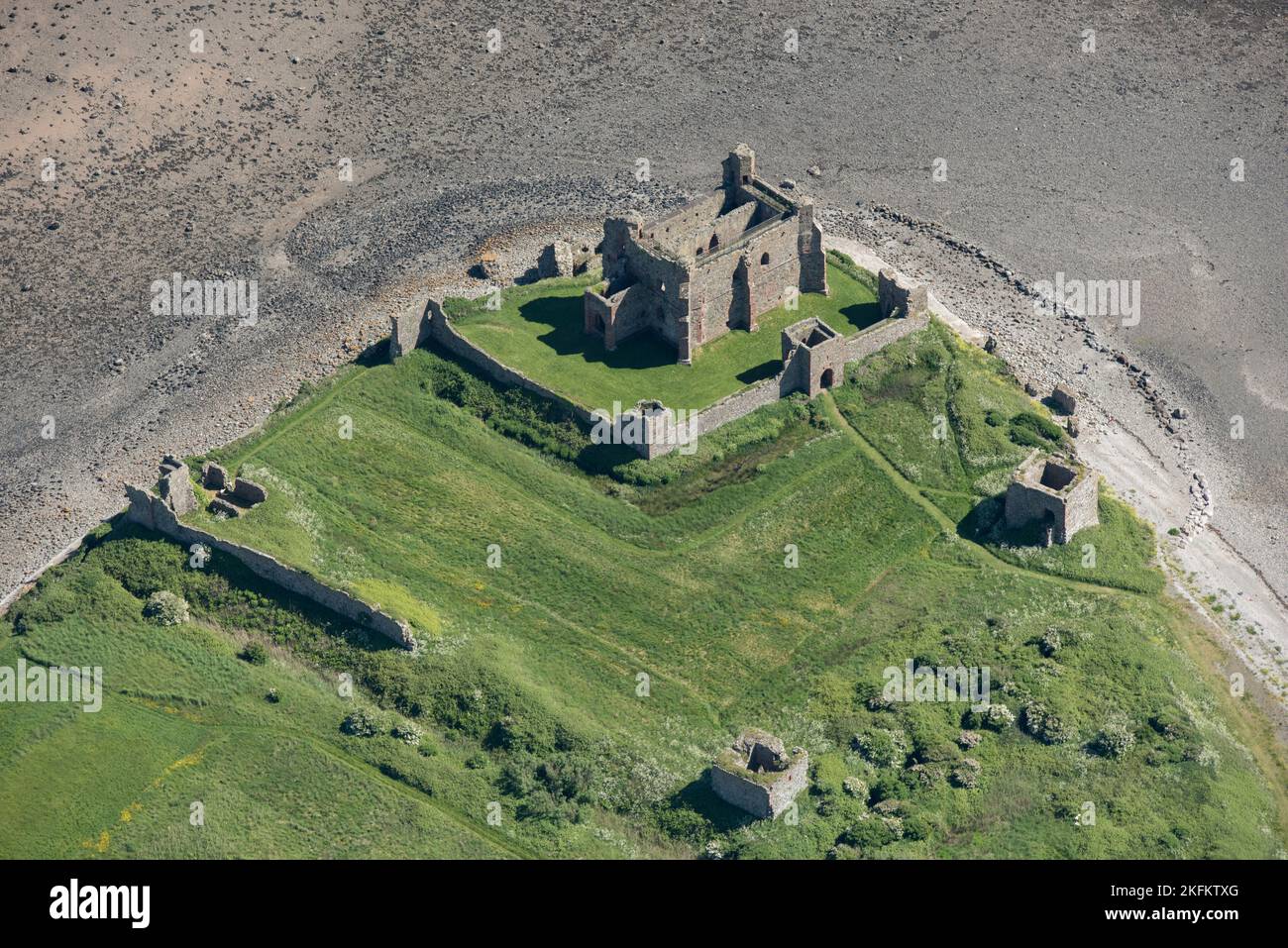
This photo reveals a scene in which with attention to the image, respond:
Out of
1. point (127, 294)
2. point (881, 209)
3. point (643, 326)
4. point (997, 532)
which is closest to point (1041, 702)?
point (997, 532)

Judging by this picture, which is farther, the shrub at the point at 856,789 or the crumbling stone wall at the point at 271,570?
the crumbling stone wall at the point at 271,570

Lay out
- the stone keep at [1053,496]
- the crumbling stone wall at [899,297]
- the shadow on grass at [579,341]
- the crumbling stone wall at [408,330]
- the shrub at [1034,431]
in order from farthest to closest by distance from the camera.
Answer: the crumbling stone wall at [899,297], the crumbling stone wall at [408,330], the shadow on grass at [579,341], the shrub at [1034,431], the stone keep at [1053,496]

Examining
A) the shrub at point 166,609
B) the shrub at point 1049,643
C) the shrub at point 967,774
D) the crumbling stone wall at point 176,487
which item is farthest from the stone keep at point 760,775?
the crumbling stone wall at point 176,487

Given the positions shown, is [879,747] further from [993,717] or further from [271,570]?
[271,570]

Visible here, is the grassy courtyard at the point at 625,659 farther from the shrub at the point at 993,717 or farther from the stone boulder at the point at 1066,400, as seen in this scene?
the stone boulder at the point at 1066,400

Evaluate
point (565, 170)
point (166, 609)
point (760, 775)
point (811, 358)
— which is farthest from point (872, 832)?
point (565, 170)

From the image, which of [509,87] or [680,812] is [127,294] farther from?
[680,812]

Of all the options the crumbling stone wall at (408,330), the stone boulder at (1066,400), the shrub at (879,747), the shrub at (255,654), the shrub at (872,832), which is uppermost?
the crumbling stone wall at (408,330)
